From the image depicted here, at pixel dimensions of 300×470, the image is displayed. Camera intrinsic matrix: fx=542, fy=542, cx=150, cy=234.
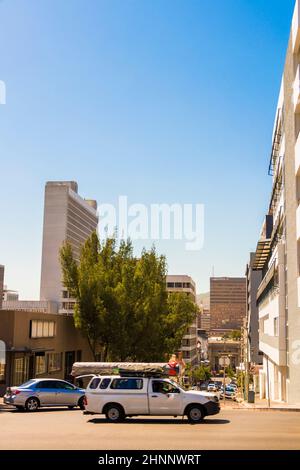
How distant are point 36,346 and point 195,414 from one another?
63.9 feet

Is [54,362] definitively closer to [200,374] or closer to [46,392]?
[46,392]

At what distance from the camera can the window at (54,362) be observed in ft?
129

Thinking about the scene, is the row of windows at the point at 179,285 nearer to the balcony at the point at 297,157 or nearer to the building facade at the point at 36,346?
the building facade at the point at 36,346

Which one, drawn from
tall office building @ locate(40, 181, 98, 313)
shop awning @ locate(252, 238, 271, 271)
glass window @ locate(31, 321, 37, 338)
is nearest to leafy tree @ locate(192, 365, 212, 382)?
tall office building @ locate(40, 181, 98, 313)

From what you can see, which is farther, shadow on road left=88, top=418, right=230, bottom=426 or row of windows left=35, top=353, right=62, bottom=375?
row of windows left=35, top=353, right=62, bottom=375

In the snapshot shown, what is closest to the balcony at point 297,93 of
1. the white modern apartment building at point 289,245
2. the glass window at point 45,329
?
the white modern apartment building at point 289,245

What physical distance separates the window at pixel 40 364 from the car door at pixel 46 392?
12153 mm

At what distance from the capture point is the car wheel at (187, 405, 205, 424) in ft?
63.4

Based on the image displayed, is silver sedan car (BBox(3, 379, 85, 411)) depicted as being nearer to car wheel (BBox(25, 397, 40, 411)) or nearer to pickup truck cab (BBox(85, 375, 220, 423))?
car wheel (BBox(25, 397, 40, 411))

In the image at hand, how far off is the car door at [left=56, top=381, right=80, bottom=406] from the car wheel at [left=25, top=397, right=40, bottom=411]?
98cm

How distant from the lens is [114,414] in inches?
764

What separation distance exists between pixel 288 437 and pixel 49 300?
16383 cm

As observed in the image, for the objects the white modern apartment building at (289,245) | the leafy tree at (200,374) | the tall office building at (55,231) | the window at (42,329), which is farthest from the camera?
the tall office building at (55,231)

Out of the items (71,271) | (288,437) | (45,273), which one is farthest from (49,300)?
(288,437)
